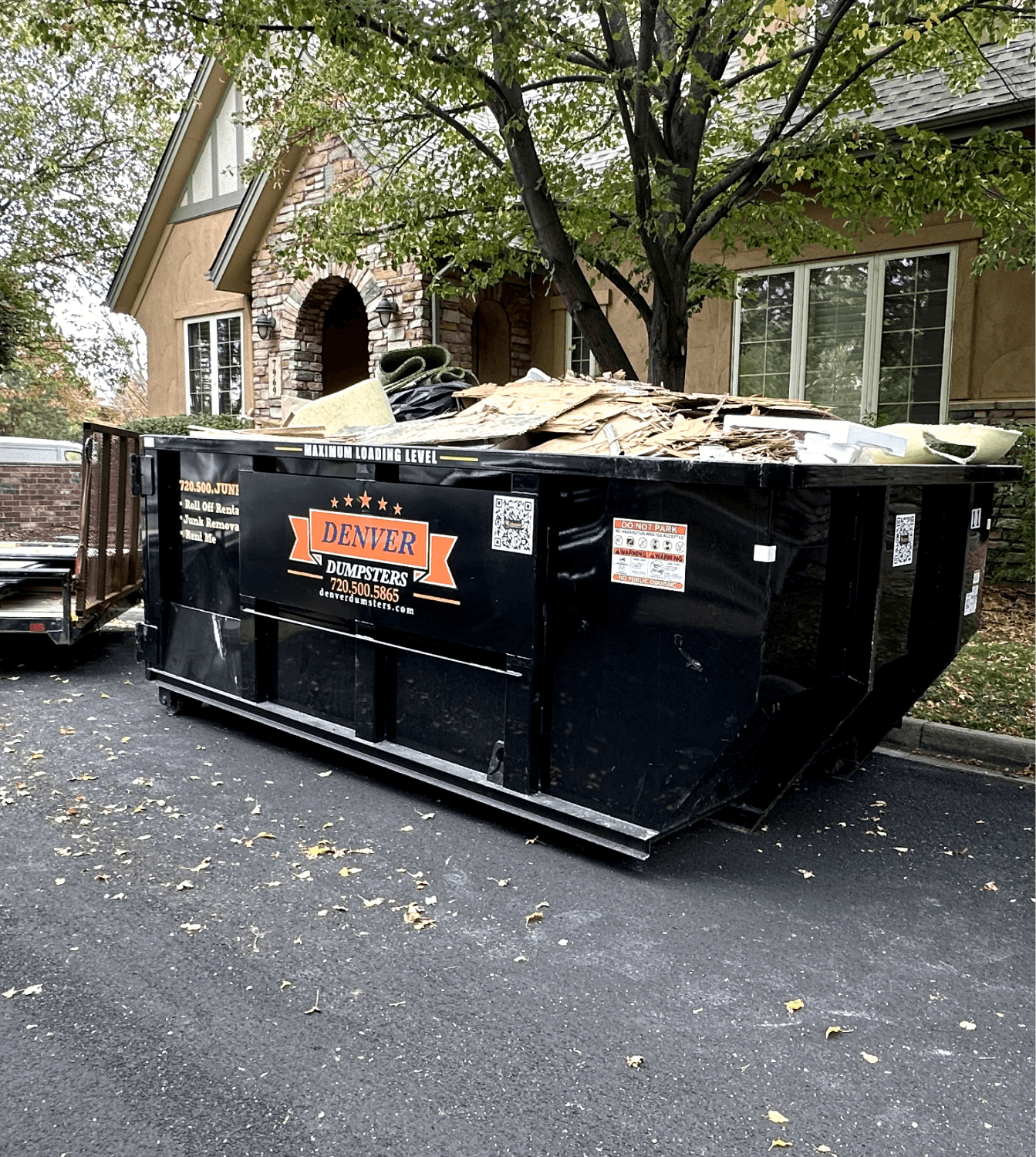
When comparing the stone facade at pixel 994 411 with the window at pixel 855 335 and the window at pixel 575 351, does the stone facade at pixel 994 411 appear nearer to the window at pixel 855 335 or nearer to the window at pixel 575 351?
the window at pixel 855 335

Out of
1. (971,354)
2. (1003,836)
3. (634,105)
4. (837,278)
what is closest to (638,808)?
(1003,836)

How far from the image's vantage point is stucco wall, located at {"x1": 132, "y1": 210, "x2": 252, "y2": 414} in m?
16.2

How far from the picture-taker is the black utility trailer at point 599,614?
352 centimetres

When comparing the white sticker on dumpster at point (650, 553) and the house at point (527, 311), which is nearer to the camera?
the white sticker on dumpster at point (650, 553)

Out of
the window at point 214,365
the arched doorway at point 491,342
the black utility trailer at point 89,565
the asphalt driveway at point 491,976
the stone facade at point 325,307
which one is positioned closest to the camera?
the asphalt driveway at point 491,976

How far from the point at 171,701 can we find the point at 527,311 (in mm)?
8763

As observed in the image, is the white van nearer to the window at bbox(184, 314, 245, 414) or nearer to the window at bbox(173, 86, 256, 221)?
the window at bbox(184, 314, 245, 414)

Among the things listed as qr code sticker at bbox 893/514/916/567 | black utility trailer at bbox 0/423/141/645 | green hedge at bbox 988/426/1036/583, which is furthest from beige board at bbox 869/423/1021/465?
black utility trailer at bbox 0/423/141/645

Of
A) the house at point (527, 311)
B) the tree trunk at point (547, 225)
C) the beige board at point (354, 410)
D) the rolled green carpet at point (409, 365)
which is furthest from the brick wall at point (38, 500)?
the beige board at point (354, 410)

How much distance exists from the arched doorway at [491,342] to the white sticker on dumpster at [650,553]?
379 inches

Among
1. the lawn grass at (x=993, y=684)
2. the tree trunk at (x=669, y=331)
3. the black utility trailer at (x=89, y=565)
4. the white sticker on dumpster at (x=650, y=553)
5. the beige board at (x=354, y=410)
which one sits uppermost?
the tree trunk at (x=669, y=331)

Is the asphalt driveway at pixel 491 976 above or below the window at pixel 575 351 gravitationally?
below

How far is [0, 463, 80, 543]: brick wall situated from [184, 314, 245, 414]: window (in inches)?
147

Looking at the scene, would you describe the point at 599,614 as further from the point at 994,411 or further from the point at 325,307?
the point at 325,307
